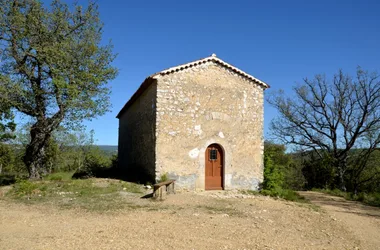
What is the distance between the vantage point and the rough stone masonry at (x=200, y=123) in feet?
43.7

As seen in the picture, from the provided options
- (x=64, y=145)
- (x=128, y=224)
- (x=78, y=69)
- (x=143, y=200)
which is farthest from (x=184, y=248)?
(x=64, y=145)

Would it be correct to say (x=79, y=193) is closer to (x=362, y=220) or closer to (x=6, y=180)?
(x=6, y=180)

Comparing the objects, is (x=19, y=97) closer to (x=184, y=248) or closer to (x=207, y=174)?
(x=207, y=174)

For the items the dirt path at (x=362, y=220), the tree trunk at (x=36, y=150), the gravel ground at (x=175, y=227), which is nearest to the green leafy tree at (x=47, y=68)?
the tree trunk at (x=36, y=150)

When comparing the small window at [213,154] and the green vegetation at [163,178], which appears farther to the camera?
the small window at [213,154]

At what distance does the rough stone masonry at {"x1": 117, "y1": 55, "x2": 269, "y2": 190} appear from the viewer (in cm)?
1332

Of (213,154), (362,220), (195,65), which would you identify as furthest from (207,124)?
(362,220)

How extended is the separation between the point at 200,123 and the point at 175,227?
740 centimetres

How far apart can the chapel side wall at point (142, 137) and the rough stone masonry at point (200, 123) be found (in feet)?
0.15

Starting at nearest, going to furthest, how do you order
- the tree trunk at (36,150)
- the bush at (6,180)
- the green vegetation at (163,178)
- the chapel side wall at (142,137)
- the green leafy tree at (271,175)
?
the green vegetation at (163,178) → the chapel side wall at (142,137) → the green leafy tree at (271,175) → the bush at (6,180) → the tree trunk at (36,150)

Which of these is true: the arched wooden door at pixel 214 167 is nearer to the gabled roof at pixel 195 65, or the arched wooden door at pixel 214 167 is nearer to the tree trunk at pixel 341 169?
the gabled roof at pixel 195 65

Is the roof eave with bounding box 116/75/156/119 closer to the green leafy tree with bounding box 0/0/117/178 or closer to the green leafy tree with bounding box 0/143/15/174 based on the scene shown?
the green leafy tree with bounding box 0/0/117/178

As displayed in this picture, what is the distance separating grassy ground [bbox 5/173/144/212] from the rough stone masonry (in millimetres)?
1696

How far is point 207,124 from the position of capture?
14.0m
